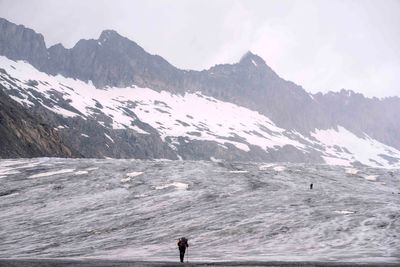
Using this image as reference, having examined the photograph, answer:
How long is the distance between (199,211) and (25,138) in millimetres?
107343

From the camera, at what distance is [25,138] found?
15000 cm

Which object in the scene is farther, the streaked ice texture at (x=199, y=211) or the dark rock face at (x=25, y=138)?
the dark rock face at (x=25, y=138)

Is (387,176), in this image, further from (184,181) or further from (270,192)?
(184,181)

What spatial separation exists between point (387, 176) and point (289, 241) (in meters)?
36.8

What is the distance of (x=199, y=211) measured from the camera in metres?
54.4

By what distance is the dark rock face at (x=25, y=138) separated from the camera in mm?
140000

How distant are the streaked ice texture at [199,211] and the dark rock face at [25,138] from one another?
6265cm

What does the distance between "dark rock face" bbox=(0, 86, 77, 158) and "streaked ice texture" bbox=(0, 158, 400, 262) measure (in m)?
62.6

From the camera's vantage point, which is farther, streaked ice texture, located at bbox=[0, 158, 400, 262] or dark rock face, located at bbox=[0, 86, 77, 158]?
dark rock face, located at bbox=[0, 86, 77, 158]

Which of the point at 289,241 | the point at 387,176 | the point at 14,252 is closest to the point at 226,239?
the point at 289,241

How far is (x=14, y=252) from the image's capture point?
144ft

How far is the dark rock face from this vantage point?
140 meters

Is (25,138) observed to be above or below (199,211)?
above

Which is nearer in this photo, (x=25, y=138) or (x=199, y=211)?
(x=199, y=211)
